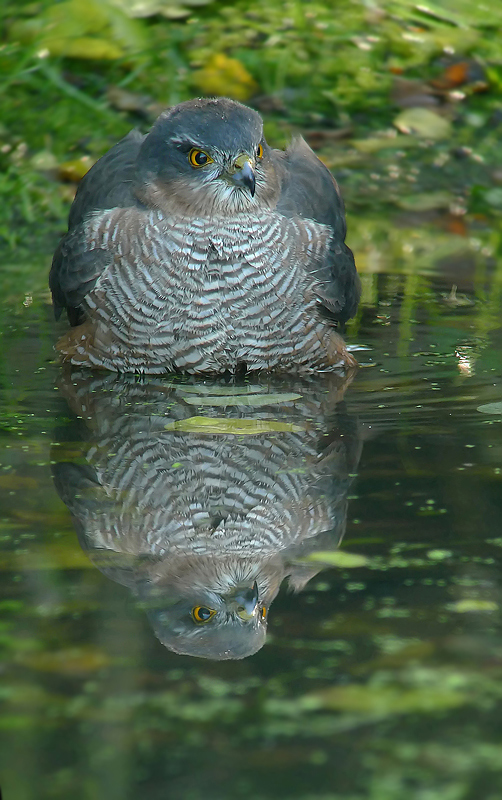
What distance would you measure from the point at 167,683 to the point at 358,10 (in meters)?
8.48

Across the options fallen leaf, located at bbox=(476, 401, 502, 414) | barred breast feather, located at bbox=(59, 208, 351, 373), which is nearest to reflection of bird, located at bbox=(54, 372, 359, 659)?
barred breast feather, located at bbox=(59, 208, 351, 373)

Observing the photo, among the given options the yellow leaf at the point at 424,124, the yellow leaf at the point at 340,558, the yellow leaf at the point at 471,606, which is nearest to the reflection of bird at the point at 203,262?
the yellow leaf at the point at 340,558

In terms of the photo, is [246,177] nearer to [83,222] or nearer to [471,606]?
[83,222]

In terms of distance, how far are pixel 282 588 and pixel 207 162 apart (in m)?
2.40

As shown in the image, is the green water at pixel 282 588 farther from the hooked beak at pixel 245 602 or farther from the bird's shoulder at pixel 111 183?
the bird's shoulder at pixel 111 183

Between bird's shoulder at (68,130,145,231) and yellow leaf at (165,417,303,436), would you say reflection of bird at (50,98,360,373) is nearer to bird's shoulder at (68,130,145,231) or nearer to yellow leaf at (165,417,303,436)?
bird's shoulder at (68,130,145,231)

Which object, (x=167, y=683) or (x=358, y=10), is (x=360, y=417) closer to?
(x=167, y=683)

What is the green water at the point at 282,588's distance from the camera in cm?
245

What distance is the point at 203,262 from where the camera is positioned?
5031 millimetres

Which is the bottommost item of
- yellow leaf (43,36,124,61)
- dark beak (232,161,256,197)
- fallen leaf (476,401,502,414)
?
yellow leaf (43,36,124,61)

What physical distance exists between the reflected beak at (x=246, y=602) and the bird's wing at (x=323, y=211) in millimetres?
2310

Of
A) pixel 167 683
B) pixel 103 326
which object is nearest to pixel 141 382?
pixel 103 326

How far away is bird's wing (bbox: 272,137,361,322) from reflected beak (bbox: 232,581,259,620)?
2310 millimetres

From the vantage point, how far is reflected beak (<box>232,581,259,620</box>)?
10.1 ft
